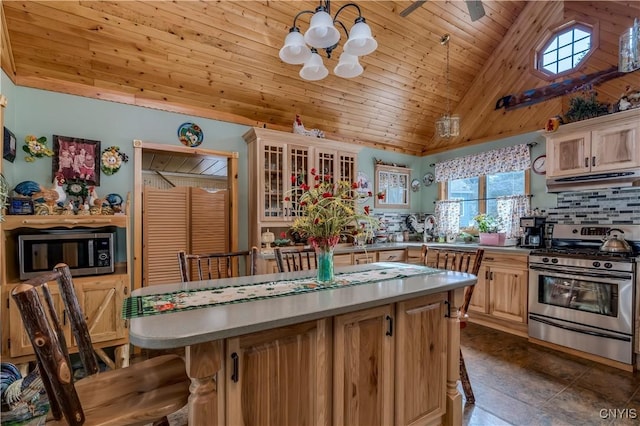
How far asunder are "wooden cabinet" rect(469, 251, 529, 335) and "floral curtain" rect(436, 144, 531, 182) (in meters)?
1.31

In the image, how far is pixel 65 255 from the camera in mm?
2412

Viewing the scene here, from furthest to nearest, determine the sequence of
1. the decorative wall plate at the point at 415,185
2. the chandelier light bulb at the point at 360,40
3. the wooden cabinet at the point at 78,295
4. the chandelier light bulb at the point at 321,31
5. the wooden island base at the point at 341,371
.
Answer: the decorative wall plate at the point at 415,185
the wooden cabinet at the point at 78,295
the chandelier light bulb at the point at 360,40
the chandelier light bulb at the point at 321,31
the wooden island base at the point at 341,371

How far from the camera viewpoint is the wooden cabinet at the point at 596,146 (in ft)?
9.28

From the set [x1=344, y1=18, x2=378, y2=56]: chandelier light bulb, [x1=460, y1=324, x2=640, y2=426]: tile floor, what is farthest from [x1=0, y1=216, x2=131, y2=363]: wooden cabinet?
[x1=460, y1=324, x2=640, y2=426]: tile floor

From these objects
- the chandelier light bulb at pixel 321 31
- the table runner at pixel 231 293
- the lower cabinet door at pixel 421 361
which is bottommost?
the lower cabinet door at pixel 421 361

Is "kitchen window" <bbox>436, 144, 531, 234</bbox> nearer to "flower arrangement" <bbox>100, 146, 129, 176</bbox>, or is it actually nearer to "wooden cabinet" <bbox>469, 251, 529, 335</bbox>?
"wooden cabinet" <bbox>469, 251, 529, 335</bbox>

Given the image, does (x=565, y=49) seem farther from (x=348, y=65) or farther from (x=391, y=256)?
(x=348, y=65)

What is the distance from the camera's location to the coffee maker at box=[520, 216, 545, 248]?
3.57 metres

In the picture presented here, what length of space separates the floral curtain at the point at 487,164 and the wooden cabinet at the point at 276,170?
2034 mm

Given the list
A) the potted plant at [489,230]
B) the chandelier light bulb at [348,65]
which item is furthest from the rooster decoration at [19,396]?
the potted plant at [489,230]

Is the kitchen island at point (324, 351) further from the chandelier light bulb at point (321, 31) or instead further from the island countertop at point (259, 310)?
the chandelier light bulb at point (321, 31)

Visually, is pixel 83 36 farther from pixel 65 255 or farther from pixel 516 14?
pixel 516 14

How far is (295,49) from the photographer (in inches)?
67.8

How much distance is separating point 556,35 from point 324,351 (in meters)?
4.66
